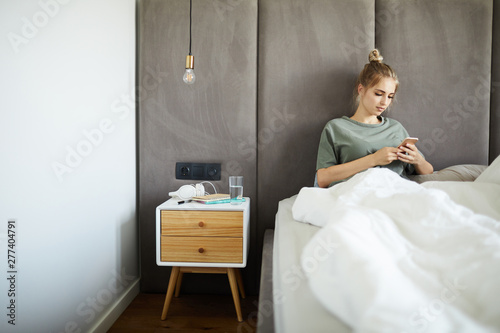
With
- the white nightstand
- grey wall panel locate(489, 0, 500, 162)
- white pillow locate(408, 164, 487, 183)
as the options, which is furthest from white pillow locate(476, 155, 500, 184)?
the white nightstand

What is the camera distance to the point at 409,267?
539mm

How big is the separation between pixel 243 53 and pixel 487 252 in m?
1.44

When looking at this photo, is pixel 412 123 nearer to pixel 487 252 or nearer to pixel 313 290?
pixel 487 252

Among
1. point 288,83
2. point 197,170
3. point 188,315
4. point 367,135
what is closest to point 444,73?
point 367,135

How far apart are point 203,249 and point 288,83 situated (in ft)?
3.13

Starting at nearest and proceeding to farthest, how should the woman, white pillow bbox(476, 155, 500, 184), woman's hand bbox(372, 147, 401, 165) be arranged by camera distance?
white pillow bbox(476, 155, 500, 184), woman's hand bbox(372, 147, 401, 165), the woman

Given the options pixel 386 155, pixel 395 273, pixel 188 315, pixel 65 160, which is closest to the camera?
pixel 395 273

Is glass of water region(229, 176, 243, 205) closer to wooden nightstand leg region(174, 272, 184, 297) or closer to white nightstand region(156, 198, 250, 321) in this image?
white nightstand region(156, 198, 250, 321)

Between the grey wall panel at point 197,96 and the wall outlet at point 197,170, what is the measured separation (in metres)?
0.03

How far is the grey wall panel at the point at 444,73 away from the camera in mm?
1658

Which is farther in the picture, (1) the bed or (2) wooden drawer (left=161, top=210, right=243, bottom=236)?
(2) wooden drawer (left=161, top=210, right=243, bottom=236)

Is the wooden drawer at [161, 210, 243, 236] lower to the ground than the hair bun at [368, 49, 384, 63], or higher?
lower

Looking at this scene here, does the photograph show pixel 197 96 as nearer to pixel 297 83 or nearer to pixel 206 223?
pixel 297 83

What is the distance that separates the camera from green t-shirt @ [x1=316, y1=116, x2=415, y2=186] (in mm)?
1492
